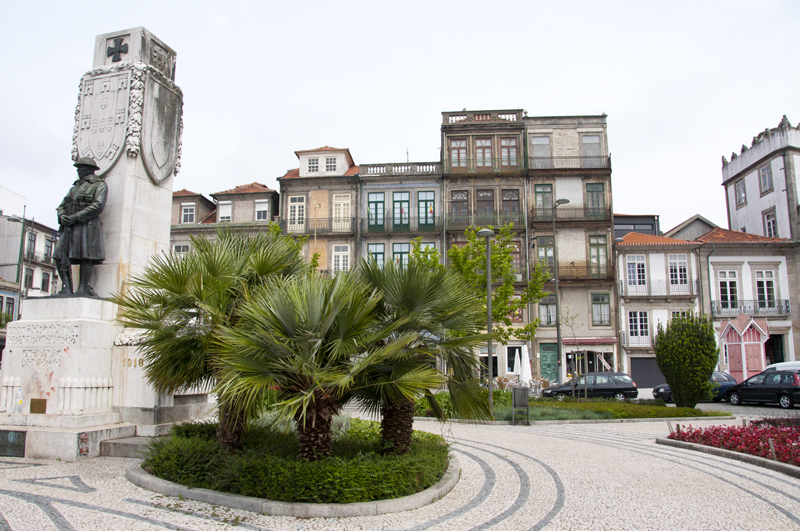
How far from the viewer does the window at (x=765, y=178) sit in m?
40.2

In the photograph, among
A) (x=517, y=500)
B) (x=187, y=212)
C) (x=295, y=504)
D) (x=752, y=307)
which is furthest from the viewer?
(x=187, y=212)

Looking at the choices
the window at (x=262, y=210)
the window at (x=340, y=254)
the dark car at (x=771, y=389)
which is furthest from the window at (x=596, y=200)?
the window at (x=262, y=210)

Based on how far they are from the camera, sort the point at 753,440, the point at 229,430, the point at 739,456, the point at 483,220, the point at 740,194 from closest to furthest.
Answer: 1. the point at 229,430
2. the point at 739,456
3. the point at 753,440
4. the point at 483,220
5. the point at 740,194

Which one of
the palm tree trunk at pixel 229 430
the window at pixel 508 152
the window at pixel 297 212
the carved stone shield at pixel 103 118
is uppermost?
the window at pixel 508 152

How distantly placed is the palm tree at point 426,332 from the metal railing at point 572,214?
31.6m

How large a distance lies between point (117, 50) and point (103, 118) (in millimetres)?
1371

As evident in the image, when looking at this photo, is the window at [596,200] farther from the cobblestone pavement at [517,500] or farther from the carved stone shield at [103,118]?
the carved stone shield at [103,118]

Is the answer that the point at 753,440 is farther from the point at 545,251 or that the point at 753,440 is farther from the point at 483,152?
the point at 483,152

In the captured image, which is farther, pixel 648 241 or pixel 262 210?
pixel 262 210

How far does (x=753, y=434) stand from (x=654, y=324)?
2832 centimetres

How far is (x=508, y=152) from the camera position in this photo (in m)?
39.4

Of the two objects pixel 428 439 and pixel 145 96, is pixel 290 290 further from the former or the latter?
pixel 145 96

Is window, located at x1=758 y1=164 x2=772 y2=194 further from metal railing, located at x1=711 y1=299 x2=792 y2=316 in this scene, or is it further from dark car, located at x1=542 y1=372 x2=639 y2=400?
dark car, located at x1=542 y1=372 x2=639 y2=400

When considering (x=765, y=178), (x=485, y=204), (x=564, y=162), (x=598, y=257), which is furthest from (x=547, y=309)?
(x=765, y=178)
